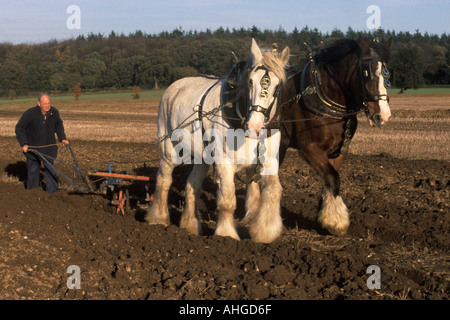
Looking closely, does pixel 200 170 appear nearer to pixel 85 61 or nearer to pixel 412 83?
pixel 412 83

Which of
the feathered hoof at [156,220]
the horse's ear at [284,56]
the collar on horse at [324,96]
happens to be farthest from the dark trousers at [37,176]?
the horse's ear at [284,56]

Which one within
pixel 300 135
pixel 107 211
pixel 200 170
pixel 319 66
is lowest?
pixel 107 211

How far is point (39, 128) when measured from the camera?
334 inches

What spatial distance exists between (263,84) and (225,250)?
5.84 feet

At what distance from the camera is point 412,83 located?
56.6 metres

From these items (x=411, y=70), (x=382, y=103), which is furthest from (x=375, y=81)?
(x=411, y=70)

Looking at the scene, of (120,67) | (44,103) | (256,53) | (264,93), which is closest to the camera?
(264,93)

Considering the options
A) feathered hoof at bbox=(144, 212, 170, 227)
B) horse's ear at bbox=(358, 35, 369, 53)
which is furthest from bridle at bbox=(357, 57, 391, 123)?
feathered hoof at bbox=(144, 212, 170, 227)

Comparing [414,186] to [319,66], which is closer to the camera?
[319,66]

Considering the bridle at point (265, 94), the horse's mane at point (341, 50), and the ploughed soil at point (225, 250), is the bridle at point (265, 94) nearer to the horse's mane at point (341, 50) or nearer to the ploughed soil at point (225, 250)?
the ploughed soil at point (225, 250)

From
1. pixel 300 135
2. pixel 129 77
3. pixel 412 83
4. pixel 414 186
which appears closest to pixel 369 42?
pixel 300 135

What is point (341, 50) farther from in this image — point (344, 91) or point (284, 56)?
point (284, 56)
